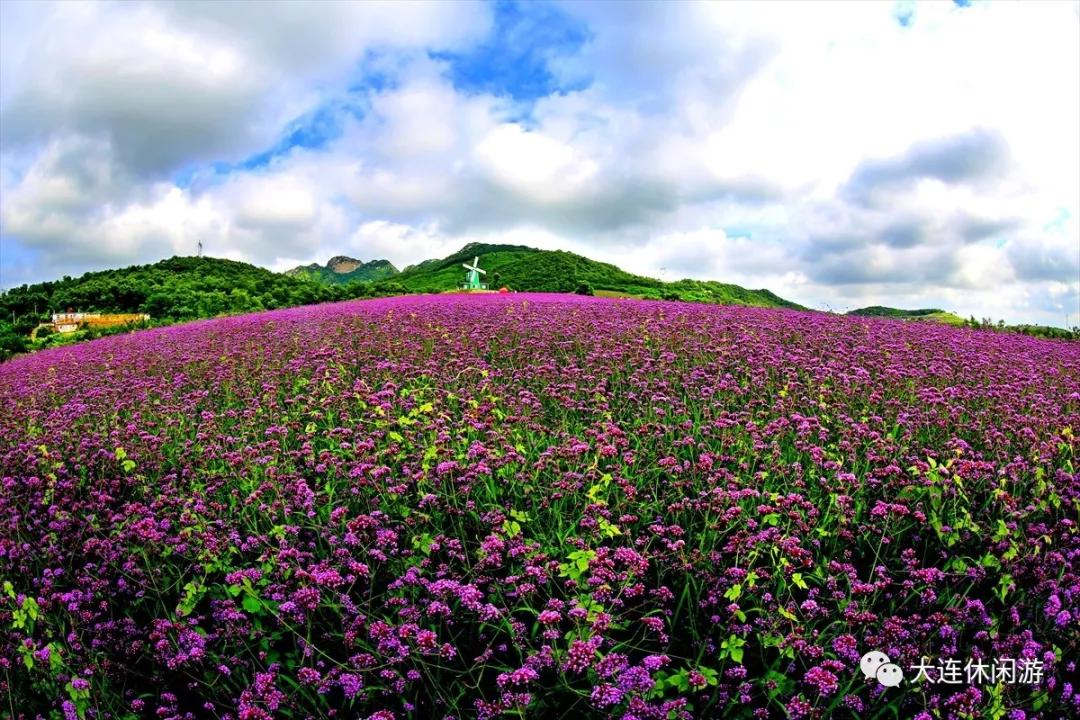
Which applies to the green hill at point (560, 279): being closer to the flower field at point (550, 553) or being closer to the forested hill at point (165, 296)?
the forested hill at point (165, 296)

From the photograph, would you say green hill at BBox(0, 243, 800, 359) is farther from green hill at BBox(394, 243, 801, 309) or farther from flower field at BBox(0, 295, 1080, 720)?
flower field at BBox(0, 295, 1080, 720)

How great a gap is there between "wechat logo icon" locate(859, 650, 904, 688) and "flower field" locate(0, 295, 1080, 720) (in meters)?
0.06

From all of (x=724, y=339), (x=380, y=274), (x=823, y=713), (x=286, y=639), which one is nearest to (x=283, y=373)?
(x=286, y=639)

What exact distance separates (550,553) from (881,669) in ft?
5.26

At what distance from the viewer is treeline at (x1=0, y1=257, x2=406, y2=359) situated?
31.0 meters

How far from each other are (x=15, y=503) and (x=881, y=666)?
5.86 metres

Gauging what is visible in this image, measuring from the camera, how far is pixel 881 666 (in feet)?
9.70

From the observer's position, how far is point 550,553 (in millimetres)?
3580

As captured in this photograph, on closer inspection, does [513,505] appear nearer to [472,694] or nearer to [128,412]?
[472,694]

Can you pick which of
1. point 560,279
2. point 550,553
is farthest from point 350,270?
point 550,553

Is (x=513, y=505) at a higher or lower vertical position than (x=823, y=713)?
higher

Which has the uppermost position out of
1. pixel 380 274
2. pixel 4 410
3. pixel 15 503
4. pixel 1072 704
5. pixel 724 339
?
pixel 380 274

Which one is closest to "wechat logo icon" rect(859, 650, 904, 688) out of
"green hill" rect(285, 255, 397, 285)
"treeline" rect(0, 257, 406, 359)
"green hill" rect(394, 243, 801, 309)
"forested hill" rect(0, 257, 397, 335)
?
"treeline" rect(0, 257, 406, 359)

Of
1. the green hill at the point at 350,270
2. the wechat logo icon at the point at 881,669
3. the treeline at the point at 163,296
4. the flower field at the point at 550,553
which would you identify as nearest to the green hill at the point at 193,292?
the treeline at the point at 163,296
